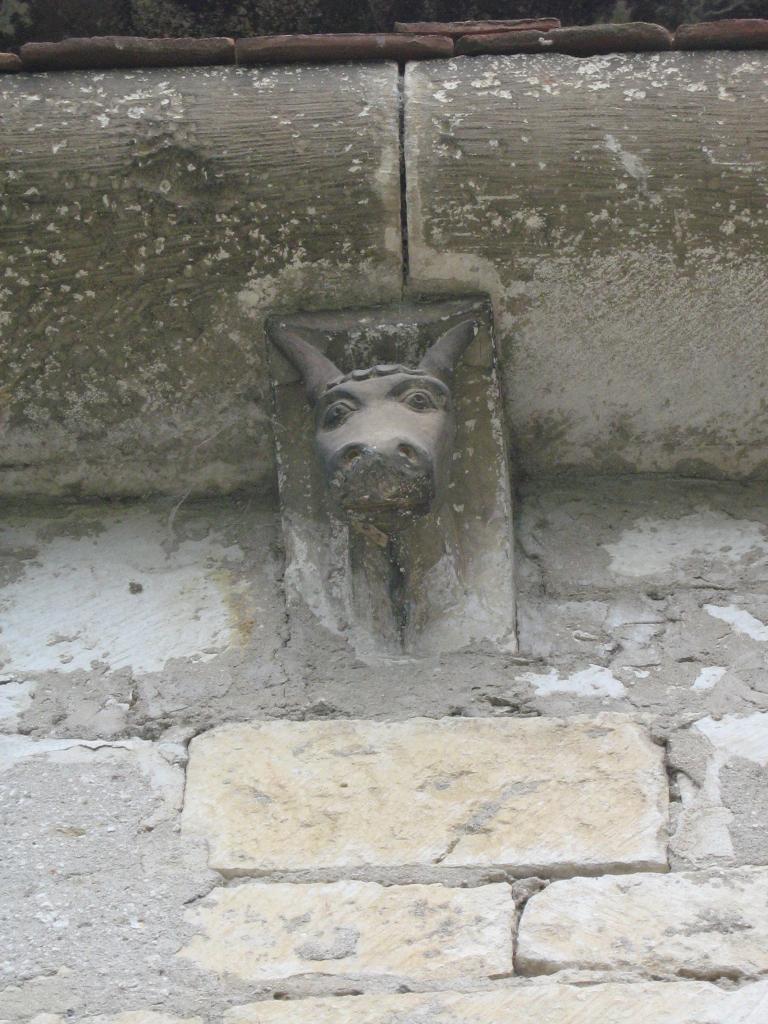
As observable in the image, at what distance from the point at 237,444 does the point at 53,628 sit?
542mm

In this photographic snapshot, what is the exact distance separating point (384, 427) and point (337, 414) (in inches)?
5.7

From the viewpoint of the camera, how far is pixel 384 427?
9.98 ft

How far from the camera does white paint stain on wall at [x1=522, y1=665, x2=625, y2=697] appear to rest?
3154 mm

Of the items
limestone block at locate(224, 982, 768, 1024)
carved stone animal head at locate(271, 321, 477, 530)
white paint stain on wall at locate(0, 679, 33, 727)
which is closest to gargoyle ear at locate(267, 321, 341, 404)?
carved stone animal head at locate(271, 321, 477, 530)

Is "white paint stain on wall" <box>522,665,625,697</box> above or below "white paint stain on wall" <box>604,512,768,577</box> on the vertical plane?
below

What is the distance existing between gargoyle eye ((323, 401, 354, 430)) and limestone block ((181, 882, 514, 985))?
0.83 meters

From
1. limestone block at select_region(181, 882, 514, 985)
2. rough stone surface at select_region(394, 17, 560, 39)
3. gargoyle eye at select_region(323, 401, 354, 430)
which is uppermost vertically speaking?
rough stone surface at select_region(394, 17, 560, 39)

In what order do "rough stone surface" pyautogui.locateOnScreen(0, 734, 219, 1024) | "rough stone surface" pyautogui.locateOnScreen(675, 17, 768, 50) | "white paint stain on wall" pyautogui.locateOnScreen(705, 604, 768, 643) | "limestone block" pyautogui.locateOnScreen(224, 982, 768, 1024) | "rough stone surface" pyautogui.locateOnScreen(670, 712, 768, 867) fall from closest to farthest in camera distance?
1. "limestone block" pyautogui.locateOnScreen(224, 982, 768, 1024)
2. "rough stone surface" pyautogui.locateOnScreen(0, 734, 219, 1024)
3. "rough stone surface" pyautogui.locateOnScreen(670, 712, 768, 867)
4. "white paint stain on wall" pyautogui.locateOnScreen(705, 604, 768, 643)
5. "rough stone surface" pyautogui.locateOnScreen(675, 17, 768, 50)

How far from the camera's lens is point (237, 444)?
3.59 metres

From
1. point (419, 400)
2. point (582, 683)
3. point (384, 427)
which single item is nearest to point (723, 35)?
point (419, 400)

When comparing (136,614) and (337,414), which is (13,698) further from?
(337,414)

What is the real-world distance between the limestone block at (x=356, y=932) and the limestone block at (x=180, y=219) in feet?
3.71

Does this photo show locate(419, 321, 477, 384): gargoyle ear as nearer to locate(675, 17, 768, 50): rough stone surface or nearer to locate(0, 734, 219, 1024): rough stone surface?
locate(675, 17, 768, 50): rough stone surface

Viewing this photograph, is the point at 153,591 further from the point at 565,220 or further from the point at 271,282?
the point at 565,220
